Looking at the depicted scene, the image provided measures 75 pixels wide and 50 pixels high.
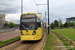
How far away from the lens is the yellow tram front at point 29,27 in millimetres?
11925

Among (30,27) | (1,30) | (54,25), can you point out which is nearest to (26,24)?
(30,27)

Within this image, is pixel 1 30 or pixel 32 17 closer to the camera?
pixel 32 17

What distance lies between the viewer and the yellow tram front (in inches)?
469

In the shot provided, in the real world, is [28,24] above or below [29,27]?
above

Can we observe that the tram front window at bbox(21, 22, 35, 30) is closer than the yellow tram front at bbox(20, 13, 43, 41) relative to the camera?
No

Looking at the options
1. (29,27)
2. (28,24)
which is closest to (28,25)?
(28,24)

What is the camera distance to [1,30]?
38688 mm

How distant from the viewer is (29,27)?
12148mm

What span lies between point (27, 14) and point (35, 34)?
109 inches

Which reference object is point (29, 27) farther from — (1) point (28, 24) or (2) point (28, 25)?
(1) point (28, 24)

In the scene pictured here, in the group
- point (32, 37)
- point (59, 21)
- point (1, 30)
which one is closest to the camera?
point (32, 37)

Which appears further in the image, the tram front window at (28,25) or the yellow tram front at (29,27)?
the tram front window at (28,25)

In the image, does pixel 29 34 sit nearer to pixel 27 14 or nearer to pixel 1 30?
pixel 27 14

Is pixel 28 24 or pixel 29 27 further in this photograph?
pixel 28 24
